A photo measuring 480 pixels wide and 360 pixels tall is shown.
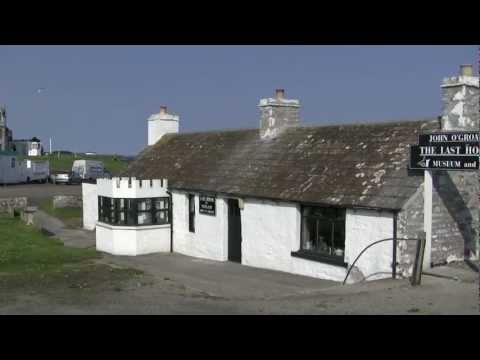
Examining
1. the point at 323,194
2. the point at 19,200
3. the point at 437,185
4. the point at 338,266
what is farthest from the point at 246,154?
the point at 19,200

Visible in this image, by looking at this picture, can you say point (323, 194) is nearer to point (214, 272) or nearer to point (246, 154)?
point (214, 272)

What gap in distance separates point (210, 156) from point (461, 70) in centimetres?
1040

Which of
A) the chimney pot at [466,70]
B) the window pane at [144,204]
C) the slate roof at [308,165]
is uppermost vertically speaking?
the chimney pot at [466,70]

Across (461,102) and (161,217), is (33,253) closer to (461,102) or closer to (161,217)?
(161,217)

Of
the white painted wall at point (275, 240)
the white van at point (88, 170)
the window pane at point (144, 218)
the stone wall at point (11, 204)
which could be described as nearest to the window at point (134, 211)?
the window pane at point (144, 218)

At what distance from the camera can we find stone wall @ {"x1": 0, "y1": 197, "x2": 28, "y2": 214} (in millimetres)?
29172

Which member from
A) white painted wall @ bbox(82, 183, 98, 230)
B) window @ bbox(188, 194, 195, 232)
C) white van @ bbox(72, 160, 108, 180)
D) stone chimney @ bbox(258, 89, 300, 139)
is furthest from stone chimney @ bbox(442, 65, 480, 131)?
white van @ bbox(72, 160, 108, 180)

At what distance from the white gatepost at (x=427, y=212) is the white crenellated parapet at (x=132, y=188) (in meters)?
10.4

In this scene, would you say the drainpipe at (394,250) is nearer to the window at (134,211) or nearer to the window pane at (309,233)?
the window pane at (309,233)

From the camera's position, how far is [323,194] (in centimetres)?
1443

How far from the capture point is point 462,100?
1296 cm

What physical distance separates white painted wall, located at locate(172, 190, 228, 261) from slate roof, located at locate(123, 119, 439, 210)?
2.11 feet

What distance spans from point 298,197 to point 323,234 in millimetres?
1223

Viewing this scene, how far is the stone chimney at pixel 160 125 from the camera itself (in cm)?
2617
